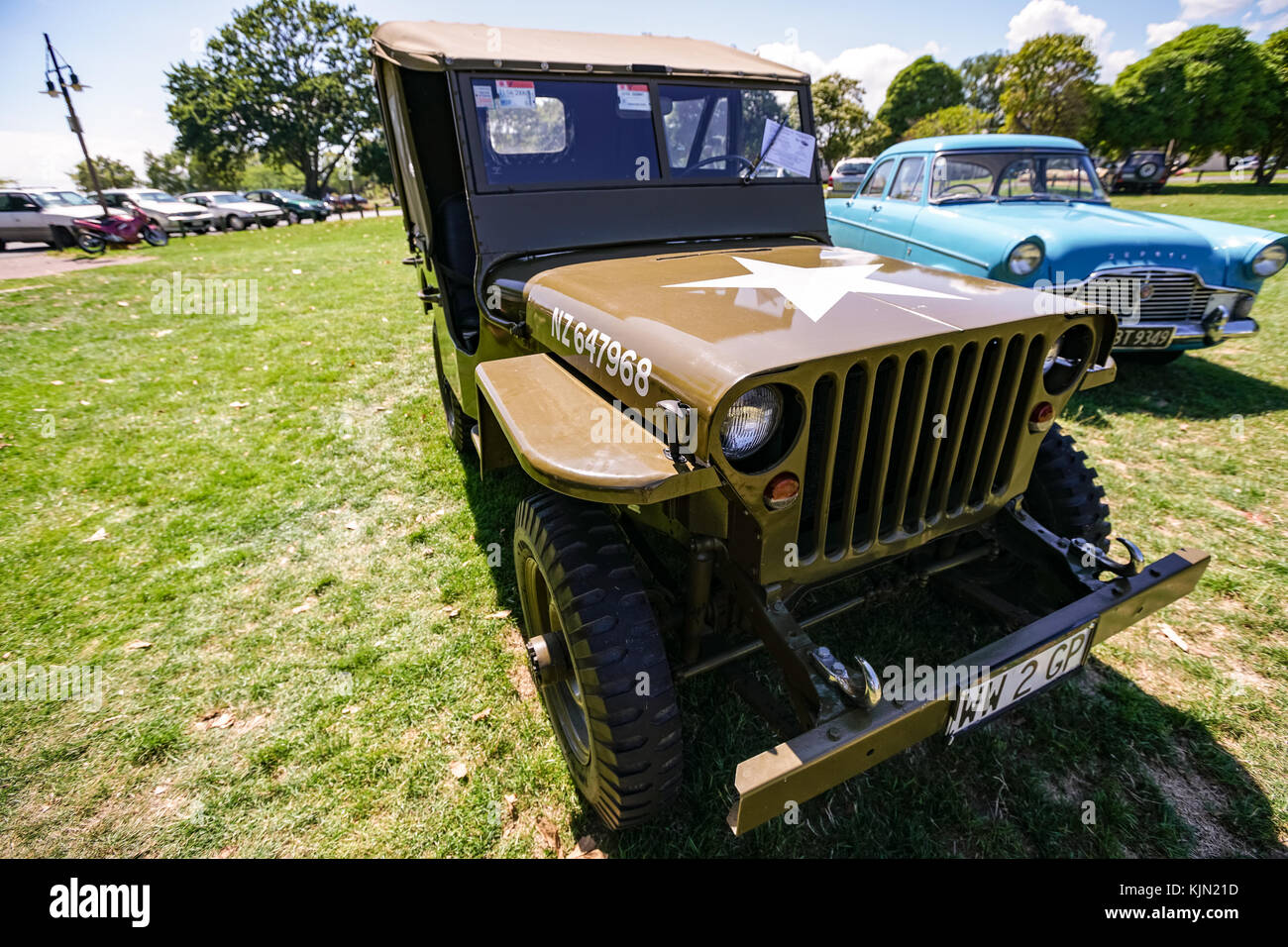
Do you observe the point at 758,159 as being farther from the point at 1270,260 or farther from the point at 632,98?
the point at 1270,260

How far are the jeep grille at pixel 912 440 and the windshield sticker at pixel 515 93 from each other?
2.00 metres

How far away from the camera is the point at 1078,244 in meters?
4.61

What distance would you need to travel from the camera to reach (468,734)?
2.42 meters

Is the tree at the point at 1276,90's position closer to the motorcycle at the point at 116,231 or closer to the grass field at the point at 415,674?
the grass field at the point at 415,674

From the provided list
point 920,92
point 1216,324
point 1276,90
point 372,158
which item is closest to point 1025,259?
point 1216,324

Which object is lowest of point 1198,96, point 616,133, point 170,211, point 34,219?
point 170,211

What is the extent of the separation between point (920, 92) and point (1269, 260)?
41751 millimetres

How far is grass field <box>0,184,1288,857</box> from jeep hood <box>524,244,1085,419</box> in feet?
4.73

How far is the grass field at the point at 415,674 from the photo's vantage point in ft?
6.83

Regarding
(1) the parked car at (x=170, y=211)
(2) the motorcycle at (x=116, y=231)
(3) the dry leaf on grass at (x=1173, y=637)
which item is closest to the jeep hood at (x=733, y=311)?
(3) the dry leaf on grass at (x=1173, y=637)

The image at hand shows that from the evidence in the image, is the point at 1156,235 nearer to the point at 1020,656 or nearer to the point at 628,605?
the point at 1020,656

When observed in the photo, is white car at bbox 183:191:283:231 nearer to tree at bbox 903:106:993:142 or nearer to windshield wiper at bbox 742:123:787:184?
tree at bbox 903:106:993:142

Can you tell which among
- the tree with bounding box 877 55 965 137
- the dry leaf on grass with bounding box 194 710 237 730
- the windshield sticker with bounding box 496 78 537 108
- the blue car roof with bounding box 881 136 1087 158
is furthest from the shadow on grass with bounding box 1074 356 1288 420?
the tree with bounding box 877 55 965 137
